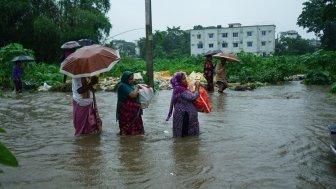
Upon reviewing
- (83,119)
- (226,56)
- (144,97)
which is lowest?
(83,119)

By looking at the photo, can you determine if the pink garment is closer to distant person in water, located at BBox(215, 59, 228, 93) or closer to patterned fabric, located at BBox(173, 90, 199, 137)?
patterned fabric, located at BBox(173, 90, 199, 137)

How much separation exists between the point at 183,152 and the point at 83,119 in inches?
92.8

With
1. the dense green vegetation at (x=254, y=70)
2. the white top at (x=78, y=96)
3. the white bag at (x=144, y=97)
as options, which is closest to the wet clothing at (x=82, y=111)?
the white top at (x=78, y=96)

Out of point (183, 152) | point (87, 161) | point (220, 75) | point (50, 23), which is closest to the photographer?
point (87, 161)

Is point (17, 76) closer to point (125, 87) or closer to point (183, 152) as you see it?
point (125, 87)

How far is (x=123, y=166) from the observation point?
6.00 m

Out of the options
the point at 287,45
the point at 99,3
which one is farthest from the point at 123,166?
the point at 287,45

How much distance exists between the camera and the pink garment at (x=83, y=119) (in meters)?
7.99

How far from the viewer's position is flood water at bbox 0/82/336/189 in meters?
5.25

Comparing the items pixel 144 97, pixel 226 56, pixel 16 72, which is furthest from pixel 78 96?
pixel 16 72

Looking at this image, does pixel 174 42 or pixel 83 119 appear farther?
pixel 174 42

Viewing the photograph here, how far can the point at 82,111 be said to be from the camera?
26.2ft

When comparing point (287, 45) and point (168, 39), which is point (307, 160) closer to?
point (287, 45)

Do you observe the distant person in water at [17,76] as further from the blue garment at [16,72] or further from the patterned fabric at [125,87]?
the patterned fabric at [125,87]
